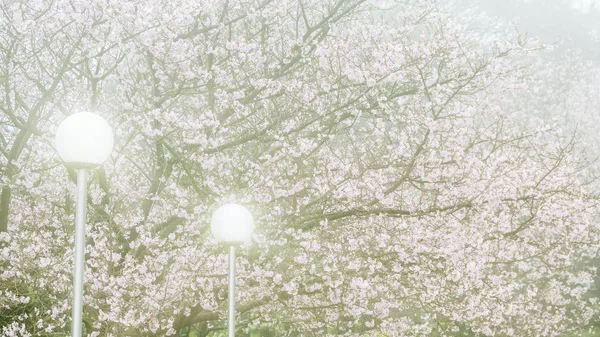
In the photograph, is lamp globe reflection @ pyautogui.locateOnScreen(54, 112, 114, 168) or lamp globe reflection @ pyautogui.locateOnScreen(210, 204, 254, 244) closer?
lamp globe reflection @ pyautogui.locateOnScreen(54, 112, 114, 168)

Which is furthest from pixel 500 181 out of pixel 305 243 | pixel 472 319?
pixel 305 243

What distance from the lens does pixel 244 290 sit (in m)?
8.74

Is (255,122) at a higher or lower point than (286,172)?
higher

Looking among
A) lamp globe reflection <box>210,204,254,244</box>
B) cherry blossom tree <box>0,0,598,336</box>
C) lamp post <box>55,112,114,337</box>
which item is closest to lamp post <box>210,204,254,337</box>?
lamp globe reflection <box>210,204,254,244</box>

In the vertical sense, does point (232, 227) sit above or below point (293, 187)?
below

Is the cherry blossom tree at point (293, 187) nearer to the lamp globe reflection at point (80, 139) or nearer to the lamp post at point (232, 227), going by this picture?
the lamp post at point (232, 227)

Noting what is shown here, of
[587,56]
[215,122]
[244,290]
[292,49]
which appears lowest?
[244,290]

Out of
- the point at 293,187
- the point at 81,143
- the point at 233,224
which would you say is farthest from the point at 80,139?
the point at 293,187

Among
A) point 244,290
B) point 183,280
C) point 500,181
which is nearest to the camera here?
point 500,181

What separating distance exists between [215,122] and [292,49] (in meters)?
1.74

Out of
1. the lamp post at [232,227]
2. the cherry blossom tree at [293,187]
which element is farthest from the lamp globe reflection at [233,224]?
the cherry blossom tree at [293,187]

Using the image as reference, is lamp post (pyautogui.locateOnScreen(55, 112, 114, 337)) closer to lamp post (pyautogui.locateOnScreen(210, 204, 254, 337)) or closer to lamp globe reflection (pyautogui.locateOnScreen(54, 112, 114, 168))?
lamp globe reflection (pyautogui.locateOnScreen(54, 112, 114, 168))

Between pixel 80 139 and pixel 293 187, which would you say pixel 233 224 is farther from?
pixel 293 187

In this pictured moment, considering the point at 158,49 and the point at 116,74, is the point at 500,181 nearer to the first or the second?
the point at 158,49
